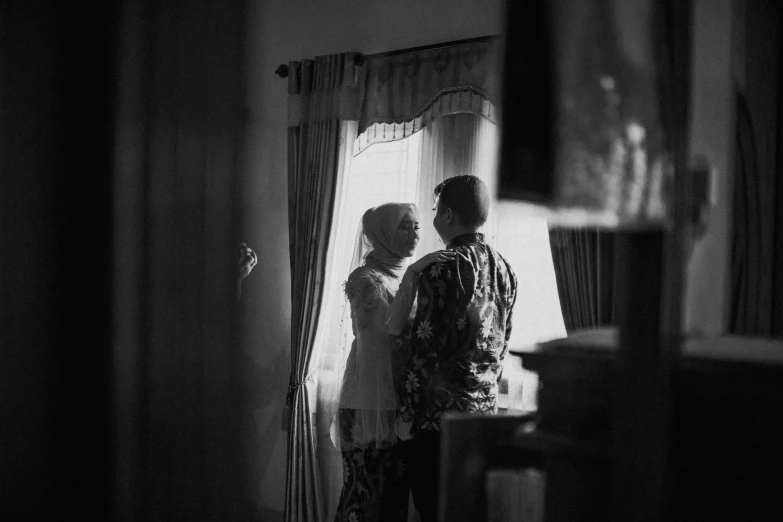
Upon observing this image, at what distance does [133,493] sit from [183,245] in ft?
0.36

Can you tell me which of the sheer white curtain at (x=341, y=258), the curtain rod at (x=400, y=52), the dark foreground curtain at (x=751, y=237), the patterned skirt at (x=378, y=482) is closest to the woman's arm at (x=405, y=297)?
the patterned skirt at (x=378, y=482)

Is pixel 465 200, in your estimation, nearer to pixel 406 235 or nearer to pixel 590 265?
pixel 406 235

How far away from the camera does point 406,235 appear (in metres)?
1.28

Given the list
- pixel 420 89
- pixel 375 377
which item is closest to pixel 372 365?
pixel 375 377

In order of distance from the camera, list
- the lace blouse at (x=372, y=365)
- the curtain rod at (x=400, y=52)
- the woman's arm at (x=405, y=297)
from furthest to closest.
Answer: the curtain rod at (x=400, y=52) → the lace blouse at (x=372, y=365) → the woman's arm at (x=405, y=297)

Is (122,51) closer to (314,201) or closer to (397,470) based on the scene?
(397,470)

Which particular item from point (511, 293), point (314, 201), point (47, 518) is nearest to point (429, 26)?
point (314, 201)

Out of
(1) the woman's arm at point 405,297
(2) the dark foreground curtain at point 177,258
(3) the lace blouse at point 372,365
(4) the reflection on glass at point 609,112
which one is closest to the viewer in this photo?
(4) the reflection on glass at point 609,112

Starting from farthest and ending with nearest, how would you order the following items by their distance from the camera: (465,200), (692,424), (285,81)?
(285,81) → (465,200) → (692,424)

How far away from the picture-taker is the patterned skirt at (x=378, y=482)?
1.27m

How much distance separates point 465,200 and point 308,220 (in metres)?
0.72

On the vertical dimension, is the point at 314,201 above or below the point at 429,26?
below

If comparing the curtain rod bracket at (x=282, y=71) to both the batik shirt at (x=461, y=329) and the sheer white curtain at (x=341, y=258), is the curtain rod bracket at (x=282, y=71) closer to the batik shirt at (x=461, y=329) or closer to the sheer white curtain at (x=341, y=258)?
the sheer white curtain at (x=341, y=258)

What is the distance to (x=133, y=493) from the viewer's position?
0.26 m
